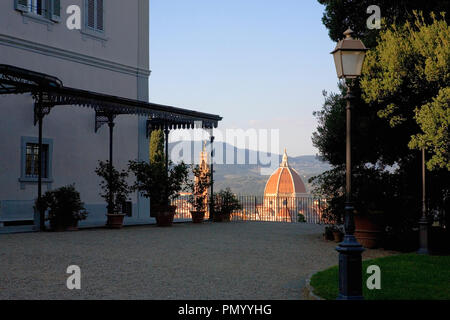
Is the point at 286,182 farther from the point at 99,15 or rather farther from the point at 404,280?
the point at 404,280

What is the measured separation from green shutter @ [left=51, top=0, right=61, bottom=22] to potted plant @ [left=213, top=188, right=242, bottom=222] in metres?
8.80

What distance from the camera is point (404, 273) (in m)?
8.59

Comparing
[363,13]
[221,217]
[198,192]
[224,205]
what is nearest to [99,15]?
[198,192]

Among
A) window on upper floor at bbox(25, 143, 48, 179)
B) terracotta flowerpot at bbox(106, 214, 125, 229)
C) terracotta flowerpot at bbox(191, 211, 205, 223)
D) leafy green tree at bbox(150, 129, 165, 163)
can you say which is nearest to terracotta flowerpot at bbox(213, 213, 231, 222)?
terracotta flowerpot at bbox(191, 211, 205, 223)

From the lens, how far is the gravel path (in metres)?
7.17

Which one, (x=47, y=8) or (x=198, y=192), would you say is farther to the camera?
(x=198, y=192)

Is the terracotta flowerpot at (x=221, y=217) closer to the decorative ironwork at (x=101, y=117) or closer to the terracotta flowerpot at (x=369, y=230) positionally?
the decorative ironwork at (x=101, y=117)

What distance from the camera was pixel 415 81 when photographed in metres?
12.2

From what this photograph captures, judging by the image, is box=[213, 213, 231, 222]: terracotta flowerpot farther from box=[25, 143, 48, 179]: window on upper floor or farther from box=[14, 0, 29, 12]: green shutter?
box=[14, 0, 29, 12]: green shutter

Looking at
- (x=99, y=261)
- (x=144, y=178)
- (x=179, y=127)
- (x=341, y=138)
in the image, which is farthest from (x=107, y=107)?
(x=99, y=261)

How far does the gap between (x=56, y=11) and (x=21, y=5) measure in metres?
1.40

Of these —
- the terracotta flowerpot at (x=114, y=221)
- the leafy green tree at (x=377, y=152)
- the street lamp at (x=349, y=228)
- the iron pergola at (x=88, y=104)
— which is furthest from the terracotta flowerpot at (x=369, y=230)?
the iron pergola at (x=88, y=104)
